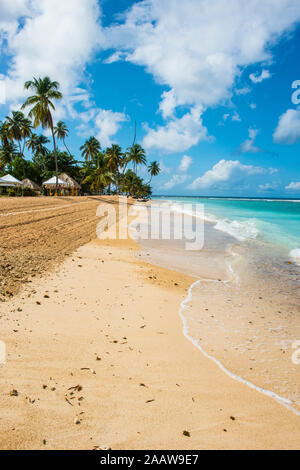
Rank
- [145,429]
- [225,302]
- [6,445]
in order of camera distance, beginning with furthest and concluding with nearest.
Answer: [225,302] → [145,429] → [6,445]

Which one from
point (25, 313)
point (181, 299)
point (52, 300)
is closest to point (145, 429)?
point (25, 313)

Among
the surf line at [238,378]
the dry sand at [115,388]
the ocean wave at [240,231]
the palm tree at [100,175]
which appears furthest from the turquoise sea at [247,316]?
the palm tree at [100,175]

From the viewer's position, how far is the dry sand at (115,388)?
2092mm

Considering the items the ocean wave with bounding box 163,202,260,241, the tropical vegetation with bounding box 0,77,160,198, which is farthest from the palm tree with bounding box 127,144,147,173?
the ocean wave with bounding box 163,202,260,241

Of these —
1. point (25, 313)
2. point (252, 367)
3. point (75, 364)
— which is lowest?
point (252, 367)

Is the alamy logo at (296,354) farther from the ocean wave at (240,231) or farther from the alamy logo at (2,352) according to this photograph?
the ocean wave at (240,231)

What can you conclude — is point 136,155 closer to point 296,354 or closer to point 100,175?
point 100,175

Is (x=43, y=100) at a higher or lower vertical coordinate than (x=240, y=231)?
higher

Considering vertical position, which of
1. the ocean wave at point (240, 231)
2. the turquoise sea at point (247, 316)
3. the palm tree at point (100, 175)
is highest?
the palm tree at point (100, 175)

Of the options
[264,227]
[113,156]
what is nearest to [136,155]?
[113,156]

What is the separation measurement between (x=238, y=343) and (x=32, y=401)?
290 cm

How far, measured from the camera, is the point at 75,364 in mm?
2879

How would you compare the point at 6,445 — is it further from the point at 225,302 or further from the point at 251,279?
the point at 251,279

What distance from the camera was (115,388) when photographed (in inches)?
102
